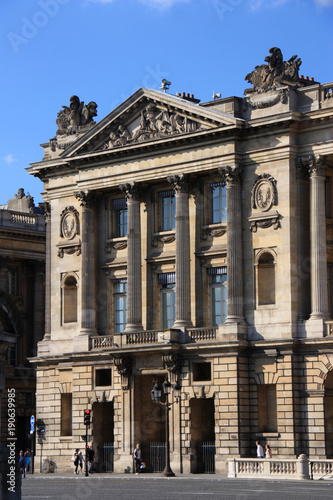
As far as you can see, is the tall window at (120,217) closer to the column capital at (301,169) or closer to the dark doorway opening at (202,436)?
the dark doorway opening at (202,436)

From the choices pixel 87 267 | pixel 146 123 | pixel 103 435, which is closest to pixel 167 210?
pixel 146 123

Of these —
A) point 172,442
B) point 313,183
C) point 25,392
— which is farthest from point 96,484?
point 25,392

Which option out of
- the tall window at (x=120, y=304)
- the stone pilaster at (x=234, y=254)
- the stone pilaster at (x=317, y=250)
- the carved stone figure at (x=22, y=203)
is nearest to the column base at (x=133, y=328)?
the tall window at (x=120, y=304)

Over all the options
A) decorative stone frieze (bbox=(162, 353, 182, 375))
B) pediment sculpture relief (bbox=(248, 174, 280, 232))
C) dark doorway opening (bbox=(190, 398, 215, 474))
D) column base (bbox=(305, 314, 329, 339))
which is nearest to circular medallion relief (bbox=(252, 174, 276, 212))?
pediment sculpture relief (bbox=(248, 174, 280, 232))

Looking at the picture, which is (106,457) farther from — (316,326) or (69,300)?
(316,326)

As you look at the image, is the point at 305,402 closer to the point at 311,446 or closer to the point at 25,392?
the point at 311,446

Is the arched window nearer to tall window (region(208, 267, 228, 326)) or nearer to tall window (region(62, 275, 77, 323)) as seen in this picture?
tall window (region(208, 267, 228, 326))

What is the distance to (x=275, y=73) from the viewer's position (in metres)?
67.2

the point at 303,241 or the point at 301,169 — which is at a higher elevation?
the point at 301,169

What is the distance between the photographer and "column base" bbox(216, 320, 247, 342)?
65688 mm

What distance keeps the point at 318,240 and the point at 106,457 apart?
58.9 ft

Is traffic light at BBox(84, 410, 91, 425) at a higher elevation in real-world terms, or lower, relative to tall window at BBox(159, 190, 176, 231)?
lower

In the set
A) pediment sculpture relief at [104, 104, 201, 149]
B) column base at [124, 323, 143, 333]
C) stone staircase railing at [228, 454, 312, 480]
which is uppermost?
pediment sculpture relief at [104, 104, 201, 149]

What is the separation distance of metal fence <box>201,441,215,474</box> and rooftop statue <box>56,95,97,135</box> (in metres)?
22.0
